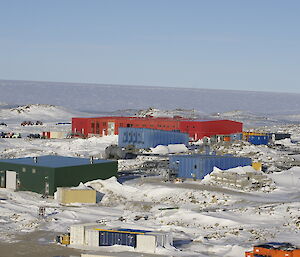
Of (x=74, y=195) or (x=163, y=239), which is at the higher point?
(x=74, y=195)

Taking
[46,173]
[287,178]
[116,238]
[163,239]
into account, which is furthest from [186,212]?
[287,178]

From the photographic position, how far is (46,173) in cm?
4322

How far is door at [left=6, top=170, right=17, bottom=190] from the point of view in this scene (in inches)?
1754

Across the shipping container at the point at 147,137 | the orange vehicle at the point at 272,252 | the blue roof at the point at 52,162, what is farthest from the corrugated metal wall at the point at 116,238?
the shipping container at the point at 147,137

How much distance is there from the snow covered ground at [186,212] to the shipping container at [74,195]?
0.59 m

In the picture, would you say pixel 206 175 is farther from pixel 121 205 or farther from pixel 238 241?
pixel 238 241

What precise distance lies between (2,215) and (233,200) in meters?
14.1

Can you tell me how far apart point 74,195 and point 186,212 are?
793cm

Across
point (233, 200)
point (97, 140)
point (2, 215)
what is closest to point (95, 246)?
point (2, 215)

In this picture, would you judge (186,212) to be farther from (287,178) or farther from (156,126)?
(156,126)

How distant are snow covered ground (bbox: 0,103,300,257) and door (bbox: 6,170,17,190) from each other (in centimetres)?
112

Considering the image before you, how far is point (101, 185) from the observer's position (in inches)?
1753

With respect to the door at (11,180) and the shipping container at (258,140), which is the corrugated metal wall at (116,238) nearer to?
the door at (11,180)

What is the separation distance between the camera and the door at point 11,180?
4456 cm
